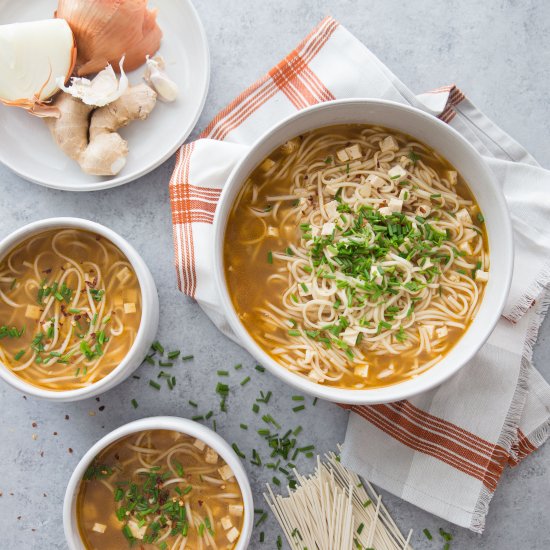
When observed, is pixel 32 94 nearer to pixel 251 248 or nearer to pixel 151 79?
pixel 151 79

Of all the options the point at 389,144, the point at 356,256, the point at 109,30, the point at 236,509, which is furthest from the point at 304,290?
the point at 109,30

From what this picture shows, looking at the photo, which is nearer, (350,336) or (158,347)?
(350,336)

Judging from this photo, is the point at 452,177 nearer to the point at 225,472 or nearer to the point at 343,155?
the point at 343,155

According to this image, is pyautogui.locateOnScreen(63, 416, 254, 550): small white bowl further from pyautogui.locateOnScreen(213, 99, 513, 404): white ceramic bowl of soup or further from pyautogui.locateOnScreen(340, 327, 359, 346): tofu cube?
pyautogui.locateOnScreen(340, 327, 359, 346): tofu cube

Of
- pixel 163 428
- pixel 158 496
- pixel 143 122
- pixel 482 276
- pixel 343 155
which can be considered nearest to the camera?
pixel 482 276

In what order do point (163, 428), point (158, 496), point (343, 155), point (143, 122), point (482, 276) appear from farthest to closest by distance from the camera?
point (143, 122) < point (158, 496) < point (163, 428) < point (343, 155) < point (482, 276)

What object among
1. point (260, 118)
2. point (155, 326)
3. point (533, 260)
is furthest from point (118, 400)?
point (533, 260)

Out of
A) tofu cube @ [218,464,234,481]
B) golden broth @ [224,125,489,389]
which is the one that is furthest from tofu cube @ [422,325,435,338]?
tofu cube @ [218,464,234,481]

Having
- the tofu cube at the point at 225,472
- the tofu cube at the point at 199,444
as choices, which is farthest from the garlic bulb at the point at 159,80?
the tofu cube at the point at 225,472
